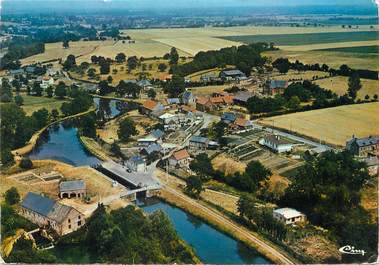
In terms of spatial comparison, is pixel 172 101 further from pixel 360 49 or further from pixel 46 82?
pixel 360 49

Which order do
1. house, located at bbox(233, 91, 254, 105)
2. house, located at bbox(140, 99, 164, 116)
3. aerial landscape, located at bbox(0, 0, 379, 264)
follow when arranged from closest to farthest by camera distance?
aerial landscape, located at bbox(0, 0, 379, 264) → house, located at bbox(140, 99, 164, 116) → house, located at bbox(233, 91, 254, 105)

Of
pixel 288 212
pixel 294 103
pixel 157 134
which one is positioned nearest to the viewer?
pixel 288 212

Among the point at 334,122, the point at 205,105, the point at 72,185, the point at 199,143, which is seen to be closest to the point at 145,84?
the point at 205,105

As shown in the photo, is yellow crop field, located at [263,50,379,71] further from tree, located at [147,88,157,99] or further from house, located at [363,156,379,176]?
house, located at [363,156,379,176]

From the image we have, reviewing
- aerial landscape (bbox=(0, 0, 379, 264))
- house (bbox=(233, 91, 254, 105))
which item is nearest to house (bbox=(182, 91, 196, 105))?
aerial landscape (bbox=(0, 0, 379, 264))

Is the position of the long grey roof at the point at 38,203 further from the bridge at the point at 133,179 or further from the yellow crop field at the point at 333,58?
the yellow crop field at the point at 333,58

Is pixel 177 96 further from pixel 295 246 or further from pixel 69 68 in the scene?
pixel 295 246

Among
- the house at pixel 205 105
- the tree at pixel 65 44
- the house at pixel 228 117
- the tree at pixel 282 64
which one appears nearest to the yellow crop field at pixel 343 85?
the tree at pixel 282 64
